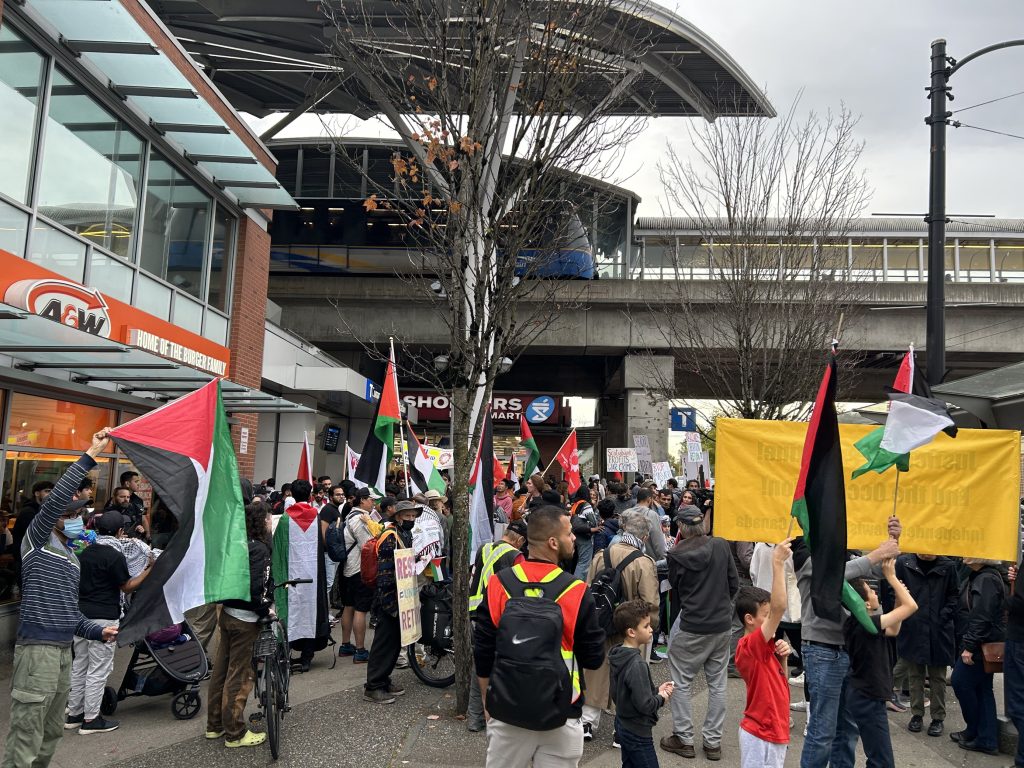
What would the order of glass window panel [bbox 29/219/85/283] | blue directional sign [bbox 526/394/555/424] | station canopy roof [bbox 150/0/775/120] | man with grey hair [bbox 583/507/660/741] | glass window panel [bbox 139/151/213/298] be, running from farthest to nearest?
blue directional sign [bbox 526/394/555/424] < station canopy roof [bbox 150/0/775/120] < glass window panel [bbox 139/151/213/298] < glass window panel [bbox 29/219/85/283] < man with grey hair [bbox 583/507/660/741]

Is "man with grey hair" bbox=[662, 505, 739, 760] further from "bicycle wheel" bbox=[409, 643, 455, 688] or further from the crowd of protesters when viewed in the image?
"bicycle wheel" bbox=[409, 643, 455, 688]

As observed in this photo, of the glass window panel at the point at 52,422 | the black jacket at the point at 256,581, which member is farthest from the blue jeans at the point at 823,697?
the glass window panel at the point at 52,422

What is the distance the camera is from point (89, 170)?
11.4 m

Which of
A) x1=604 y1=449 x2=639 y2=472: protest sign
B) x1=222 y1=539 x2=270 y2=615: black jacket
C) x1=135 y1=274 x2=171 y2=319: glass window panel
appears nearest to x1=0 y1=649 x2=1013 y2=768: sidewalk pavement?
x1=222 y1=539 x2=270 y2=615: black jacket

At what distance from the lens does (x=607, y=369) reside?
34406mm

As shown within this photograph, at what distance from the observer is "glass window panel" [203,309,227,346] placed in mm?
15250

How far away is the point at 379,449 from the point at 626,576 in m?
3.89

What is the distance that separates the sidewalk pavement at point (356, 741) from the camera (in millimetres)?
6250

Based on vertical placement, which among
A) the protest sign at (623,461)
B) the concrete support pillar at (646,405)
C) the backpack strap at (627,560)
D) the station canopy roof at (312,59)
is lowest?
the backpack strap at (627,560)

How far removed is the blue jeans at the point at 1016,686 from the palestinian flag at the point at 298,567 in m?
6.32

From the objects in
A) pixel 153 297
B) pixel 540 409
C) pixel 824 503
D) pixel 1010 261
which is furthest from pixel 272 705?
pixel 1010 261

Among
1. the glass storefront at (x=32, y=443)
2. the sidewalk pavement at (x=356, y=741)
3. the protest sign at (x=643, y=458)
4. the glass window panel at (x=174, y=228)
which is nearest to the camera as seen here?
→ the sidewalk pavement at (x=356, y=741)

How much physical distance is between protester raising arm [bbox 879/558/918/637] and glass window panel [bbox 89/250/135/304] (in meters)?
10.7

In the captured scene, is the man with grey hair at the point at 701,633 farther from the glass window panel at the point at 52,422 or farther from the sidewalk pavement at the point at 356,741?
the glass window panel at the point at 52,422
